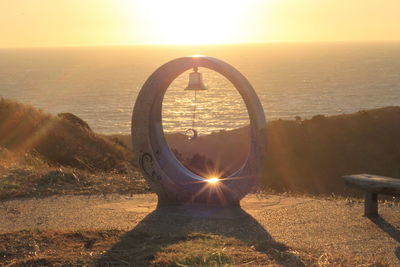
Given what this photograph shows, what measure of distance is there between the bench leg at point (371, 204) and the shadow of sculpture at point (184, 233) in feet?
6.28

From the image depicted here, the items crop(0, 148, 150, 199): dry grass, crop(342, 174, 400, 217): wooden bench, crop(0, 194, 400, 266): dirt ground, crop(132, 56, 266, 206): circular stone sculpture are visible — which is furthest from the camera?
crop(0, 148, 150, 199): dry grass

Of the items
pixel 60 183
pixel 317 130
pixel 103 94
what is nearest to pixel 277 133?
pixel 317 130

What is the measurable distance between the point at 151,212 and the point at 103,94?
103 m

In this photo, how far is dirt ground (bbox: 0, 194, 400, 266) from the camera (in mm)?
7996

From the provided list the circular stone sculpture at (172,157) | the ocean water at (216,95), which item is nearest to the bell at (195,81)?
the circular stone sculpture at (172,157)

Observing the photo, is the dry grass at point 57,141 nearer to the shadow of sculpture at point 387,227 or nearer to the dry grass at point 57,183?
the dry grass at point 57,183

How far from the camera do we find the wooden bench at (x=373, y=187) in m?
8.86

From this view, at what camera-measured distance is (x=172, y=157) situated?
10.7 meters

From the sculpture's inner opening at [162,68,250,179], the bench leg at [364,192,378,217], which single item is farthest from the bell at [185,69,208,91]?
the bench leg at [364,192,378,217]

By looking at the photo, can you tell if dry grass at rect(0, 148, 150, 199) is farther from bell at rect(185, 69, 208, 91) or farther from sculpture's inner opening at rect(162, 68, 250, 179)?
bell at rect(185, 69, 208, 91)

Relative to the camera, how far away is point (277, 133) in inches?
1264

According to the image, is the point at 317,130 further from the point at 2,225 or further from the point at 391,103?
the point at 391,103

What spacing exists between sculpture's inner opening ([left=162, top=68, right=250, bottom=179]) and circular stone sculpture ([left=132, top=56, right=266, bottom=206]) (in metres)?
0.35

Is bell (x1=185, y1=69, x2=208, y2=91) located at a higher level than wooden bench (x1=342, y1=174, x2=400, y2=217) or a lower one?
higher
